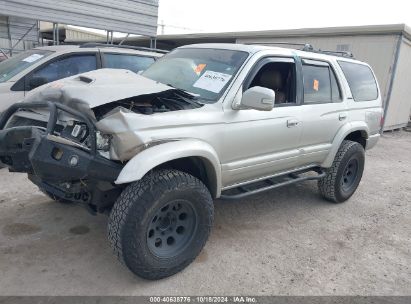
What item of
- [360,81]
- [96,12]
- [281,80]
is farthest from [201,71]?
[96,12]

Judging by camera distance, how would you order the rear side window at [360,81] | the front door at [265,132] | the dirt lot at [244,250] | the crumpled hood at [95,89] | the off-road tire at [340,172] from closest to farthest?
the crumpled hood at [95,89], the dirt lot at [244,250], the front door at [265,132], the off-road tire at [340,172], the rear side window at [360,81]

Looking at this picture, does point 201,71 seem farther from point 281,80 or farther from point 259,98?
point 281,80

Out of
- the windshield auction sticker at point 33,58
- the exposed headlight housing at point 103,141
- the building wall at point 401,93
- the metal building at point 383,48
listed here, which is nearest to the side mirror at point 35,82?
the windshield auction sticker at point 33,58

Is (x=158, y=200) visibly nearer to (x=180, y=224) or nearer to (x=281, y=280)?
(x=180, y=224)

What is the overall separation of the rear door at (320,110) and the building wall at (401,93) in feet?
24.0

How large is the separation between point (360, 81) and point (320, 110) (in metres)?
1.22

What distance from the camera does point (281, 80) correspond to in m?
4.22

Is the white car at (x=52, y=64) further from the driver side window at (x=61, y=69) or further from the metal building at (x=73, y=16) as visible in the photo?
the metal building at (x=73, y=16)

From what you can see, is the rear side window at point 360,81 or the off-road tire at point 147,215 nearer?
the off-road tire at point 147,215

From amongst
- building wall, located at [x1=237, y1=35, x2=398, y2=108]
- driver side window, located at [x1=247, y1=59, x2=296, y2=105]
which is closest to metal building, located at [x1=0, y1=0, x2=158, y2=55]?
building wall, located at [x1=237, y1=35, x2=398, y2=108]

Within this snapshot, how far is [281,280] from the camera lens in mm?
3195

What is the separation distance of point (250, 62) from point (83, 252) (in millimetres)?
2346

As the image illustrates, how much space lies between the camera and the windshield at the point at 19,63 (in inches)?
219

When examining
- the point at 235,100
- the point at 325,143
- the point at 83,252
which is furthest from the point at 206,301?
the point at 325,143
